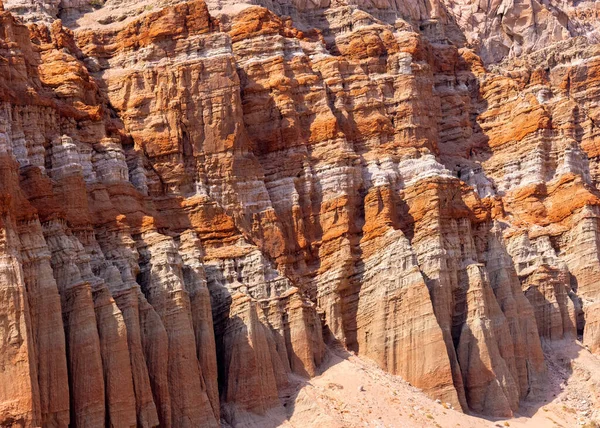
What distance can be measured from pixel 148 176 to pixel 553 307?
1006 inches

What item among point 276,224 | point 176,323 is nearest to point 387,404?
point 176,323

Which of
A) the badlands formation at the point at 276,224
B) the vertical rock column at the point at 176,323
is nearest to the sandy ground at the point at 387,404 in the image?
the badlands formation at the point at 276,224

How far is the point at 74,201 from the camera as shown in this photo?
205 feet

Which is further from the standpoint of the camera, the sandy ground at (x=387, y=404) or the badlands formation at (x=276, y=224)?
the sandy ground at (x=387, y=404)

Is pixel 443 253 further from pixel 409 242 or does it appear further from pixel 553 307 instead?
pixel 553 307

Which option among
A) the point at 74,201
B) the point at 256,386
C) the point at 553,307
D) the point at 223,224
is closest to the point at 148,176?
the point at 223,224

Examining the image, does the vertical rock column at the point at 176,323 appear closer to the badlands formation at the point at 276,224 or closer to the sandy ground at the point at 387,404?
the badlands formation at the point at 276,224

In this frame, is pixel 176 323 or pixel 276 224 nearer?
pixel 176 323

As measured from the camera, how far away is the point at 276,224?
74.3 metres

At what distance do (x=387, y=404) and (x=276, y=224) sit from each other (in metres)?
13.1

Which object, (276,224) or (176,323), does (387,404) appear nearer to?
(176,323)

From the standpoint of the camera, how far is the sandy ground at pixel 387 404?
6384 cm

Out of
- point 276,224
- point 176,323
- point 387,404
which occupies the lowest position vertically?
point 387,404

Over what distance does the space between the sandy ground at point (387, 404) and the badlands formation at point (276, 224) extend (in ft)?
0.58
